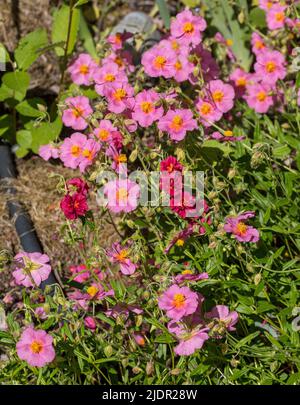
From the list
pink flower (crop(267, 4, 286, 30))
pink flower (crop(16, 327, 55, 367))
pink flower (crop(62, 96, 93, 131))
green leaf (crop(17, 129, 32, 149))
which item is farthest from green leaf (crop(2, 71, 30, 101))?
pink flower (crop(16, 327, 55, 367))

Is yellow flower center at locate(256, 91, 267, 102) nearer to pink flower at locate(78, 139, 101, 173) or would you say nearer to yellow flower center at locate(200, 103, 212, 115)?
yellow flower center at locate(200, 103, 212, 115)

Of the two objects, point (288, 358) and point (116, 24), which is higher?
point (116, 24)

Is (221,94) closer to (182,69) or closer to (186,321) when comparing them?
(182,69)

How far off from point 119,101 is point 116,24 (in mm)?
1615

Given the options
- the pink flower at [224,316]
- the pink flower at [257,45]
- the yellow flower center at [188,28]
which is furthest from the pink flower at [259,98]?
the pink flower at [224,316]

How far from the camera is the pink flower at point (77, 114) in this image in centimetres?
308

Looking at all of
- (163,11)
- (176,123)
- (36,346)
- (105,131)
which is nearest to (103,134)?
(105,131)

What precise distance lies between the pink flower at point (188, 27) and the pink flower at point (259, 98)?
425 mm

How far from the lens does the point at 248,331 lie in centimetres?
274

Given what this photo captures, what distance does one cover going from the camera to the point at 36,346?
7.55ft

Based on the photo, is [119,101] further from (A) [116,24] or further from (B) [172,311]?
(A) [116,24]

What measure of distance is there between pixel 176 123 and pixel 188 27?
584 mm
